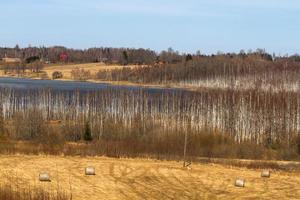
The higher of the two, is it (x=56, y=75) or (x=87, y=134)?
(x=56, y=75)

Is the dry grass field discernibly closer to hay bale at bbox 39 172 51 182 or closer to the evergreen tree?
hay bale at bbox 39 172 51 182

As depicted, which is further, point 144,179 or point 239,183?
point 144,179

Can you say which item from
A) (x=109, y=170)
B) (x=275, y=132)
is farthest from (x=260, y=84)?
(x=109, y=170)

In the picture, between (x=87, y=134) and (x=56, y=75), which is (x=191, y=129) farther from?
(x=56, y=75)

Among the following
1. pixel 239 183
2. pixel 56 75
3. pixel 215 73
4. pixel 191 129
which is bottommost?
pixel 191 129

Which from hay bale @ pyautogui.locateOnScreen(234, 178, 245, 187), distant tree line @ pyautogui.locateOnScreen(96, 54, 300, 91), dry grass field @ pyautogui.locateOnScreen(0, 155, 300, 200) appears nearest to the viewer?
dry grass field @ pyautogui.locateOnScreen(0, 155, 300, 200)

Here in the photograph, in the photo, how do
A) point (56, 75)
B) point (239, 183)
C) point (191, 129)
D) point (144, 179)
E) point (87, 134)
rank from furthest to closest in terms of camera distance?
point (56, 75)
point (191, 129)
point (87, 134)
point (144, 179)
point (239, 183)

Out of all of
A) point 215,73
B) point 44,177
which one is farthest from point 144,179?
point 215,73

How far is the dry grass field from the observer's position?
25.1 meters

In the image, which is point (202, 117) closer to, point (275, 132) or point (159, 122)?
point (159, 122)

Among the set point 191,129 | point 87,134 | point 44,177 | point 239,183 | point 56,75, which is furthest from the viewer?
point 56,75

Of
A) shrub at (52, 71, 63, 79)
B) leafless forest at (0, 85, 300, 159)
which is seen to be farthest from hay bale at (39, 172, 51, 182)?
shrub at (52, 71, 63, 79)

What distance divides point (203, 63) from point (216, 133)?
122571 millimetres

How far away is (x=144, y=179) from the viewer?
28.3m
